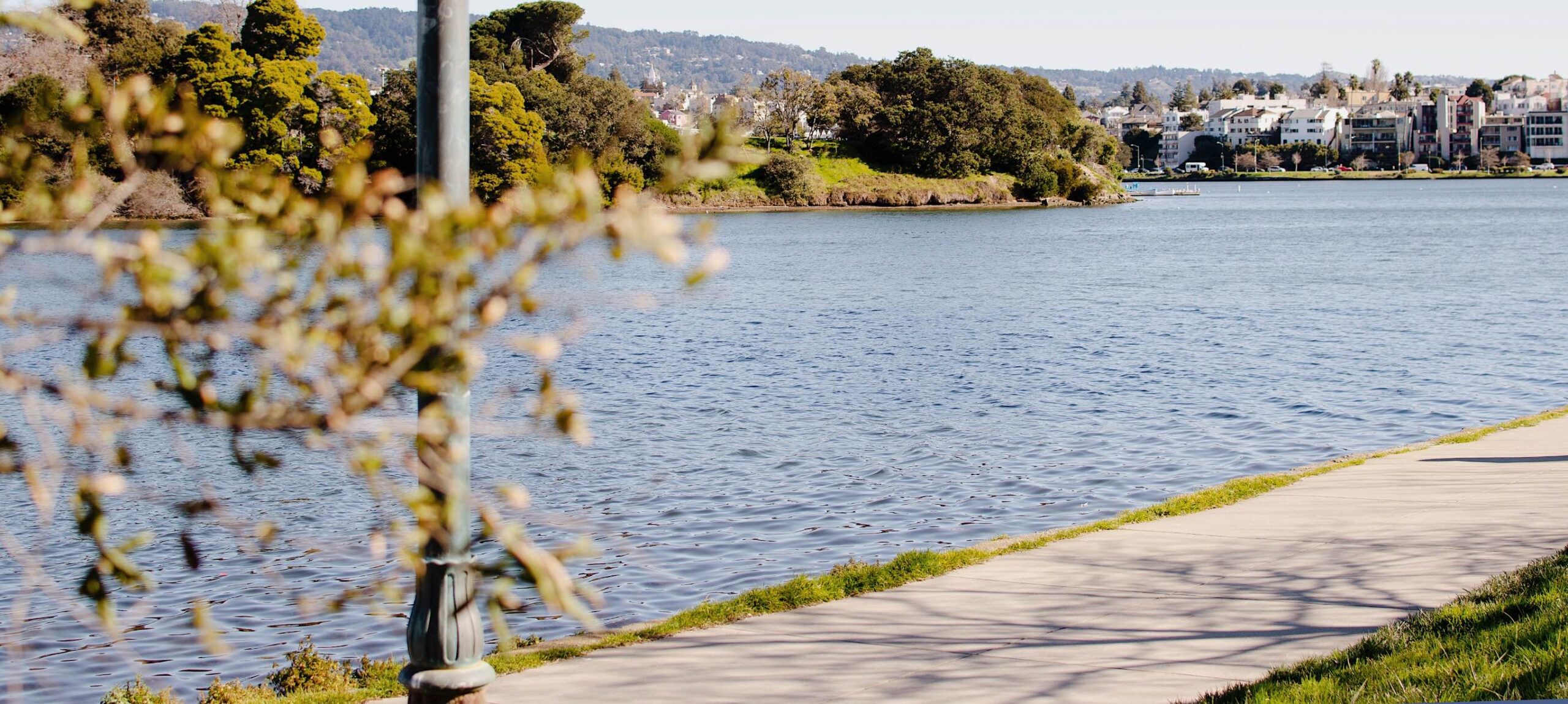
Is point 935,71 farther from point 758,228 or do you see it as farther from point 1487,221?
point 1487,221

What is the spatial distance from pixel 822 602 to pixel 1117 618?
6.67 ft

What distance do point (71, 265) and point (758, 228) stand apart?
1789 inches

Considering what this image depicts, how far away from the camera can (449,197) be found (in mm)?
4340

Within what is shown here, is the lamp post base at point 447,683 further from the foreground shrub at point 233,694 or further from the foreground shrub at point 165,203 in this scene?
the foreground shrub at point 165,203

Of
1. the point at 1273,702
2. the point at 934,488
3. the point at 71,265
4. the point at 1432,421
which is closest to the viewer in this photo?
the point at 1273,702

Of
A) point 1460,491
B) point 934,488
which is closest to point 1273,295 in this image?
point 934,488

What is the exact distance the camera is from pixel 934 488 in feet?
55.2

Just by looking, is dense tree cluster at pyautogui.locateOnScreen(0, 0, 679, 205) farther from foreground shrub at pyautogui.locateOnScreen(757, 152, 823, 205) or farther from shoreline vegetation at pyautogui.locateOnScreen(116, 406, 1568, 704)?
shoreline vegetation at pyautogui.locateOnScreen(116, 406, 1568, 704)

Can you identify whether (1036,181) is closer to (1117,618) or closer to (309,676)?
(1117,618)

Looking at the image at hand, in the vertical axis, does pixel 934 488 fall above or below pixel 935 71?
below

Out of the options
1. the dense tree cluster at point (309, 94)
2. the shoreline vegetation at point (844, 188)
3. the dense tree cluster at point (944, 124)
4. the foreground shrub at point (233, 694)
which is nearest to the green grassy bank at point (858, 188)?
the shoreline vegetation at point (844, 188)

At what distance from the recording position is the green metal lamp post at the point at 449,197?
4543 mm

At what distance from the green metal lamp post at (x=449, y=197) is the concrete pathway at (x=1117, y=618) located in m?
2.69

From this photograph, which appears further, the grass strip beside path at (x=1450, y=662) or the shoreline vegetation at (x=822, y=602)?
the shoreline vegetation at (x=822, y=602)
